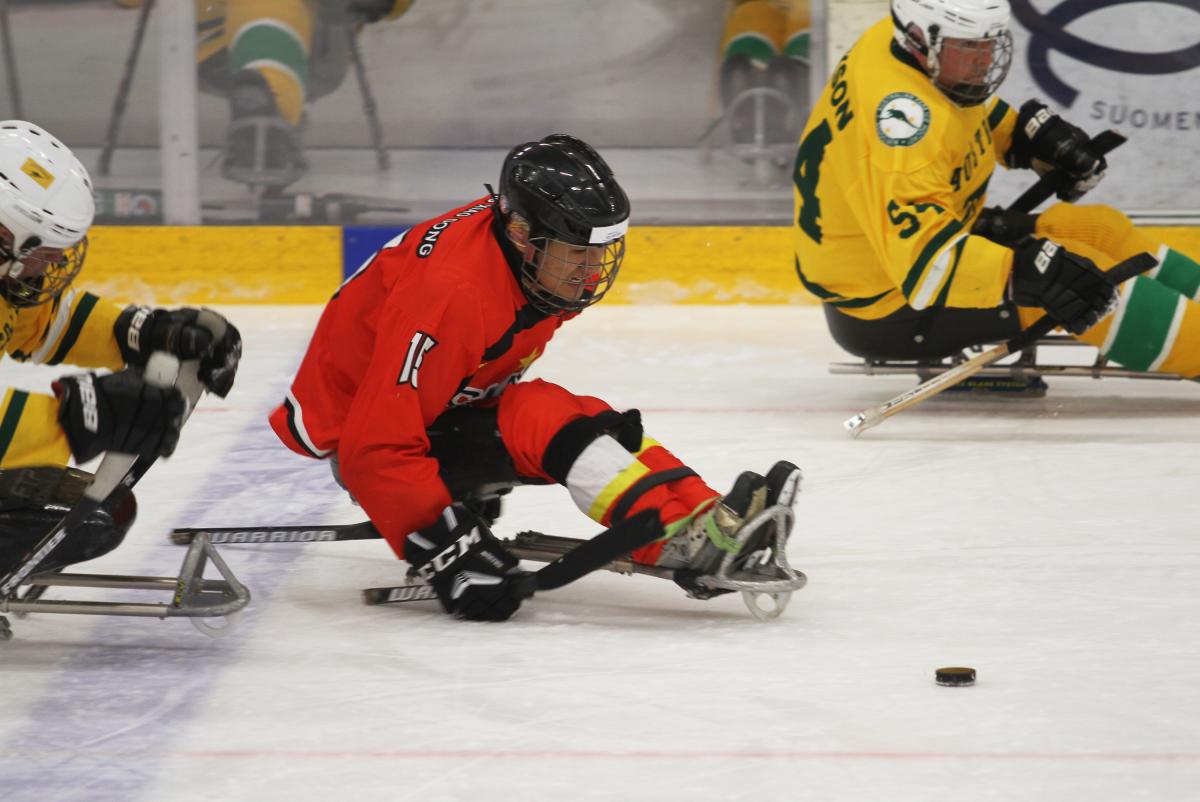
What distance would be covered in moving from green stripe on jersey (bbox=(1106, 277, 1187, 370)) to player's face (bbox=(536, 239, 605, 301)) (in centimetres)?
199

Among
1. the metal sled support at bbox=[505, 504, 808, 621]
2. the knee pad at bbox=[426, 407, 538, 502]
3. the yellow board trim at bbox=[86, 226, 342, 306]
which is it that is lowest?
the yellow board trim at bbox=[86, 226, 342, 306]

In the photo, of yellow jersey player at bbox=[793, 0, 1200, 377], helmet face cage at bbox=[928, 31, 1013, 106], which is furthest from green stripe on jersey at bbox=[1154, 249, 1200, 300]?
helmet face cage at bbox=[928, 31, 1013, 106]

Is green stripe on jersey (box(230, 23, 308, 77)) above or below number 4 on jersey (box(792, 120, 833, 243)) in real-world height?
below

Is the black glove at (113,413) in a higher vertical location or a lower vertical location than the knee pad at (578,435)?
higher

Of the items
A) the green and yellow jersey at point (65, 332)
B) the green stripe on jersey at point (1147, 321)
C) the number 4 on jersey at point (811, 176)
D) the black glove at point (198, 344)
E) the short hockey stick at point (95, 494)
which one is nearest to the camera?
the short hockey stick at point (95, 494)

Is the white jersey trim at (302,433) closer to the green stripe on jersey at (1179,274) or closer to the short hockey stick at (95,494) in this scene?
the short hockey stick at (95,494)

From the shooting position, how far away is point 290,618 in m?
3.01

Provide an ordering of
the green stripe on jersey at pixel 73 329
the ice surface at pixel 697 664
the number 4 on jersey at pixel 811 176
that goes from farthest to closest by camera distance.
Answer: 1. the number 4 on jersey at pixel 811 176
2. the green stripe on jersey at pixel 73 329
3. the ice surface at pixel 697 664

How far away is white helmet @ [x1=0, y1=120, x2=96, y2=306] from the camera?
2723mm

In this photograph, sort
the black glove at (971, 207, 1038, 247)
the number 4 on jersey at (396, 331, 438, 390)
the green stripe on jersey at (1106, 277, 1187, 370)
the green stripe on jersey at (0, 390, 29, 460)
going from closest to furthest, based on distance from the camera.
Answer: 1. the green stripe on jersey at (0, 390, 29, 460)
2. the number 4 on jersey at (396, 331, 438, 390)
3. the green stripe on jersey at (1106, 277, 1187, 370)
4. the black glove at (971, 207, 1038, 247)

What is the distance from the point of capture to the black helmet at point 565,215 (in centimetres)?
285

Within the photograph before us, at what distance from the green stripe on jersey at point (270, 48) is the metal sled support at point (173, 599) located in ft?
13.5

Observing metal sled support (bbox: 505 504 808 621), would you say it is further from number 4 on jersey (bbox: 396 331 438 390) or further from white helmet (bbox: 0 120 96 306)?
white helmet (bbox: 0 120 96 306)

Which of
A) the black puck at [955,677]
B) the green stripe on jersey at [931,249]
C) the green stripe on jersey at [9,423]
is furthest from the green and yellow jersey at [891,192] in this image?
the green stripe on jersey at [9,423]
